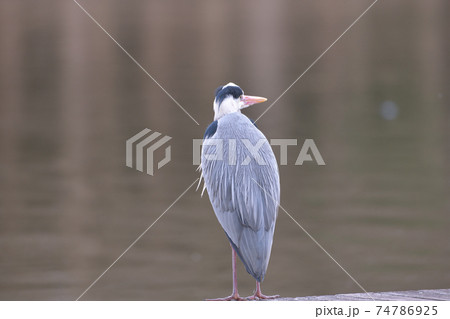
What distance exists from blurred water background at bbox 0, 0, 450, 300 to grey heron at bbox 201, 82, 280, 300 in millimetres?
3486

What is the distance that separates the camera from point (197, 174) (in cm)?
1532


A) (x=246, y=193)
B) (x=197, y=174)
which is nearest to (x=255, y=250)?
(x=246, y=193)

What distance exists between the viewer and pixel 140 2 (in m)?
63.7

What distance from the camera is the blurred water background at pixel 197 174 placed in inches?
396

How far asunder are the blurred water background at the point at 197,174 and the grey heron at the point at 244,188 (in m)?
3.49

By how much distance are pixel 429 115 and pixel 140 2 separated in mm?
43624

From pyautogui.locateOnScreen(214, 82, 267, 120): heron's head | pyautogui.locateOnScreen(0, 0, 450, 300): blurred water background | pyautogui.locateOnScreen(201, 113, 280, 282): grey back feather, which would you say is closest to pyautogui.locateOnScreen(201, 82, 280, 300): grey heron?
pyautogui.locateOnScreen(201, 113, 280, 282): grey back feather

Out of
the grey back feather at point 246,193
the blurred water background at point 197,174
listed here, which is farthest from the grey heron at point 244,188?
the blurred water background at point 197,174

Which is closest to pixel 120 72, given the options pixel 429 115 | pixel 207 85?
pixel 207 85

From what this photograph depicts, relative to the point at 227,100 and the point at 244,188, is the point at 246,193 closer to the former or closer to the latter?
the point at 244,188

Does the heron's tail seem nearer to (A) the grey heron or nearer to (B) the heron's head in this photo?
(A) the grey heron

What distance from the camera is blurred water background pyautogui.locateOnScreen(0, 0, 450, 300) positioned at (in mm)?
10062

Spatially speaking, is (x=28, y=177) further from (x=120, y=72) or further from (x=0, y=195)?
(x=120, y=72)

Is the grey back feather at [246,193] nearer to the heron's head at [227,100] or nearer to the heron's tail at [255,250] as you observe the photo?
the heron's tail at [255,250]
